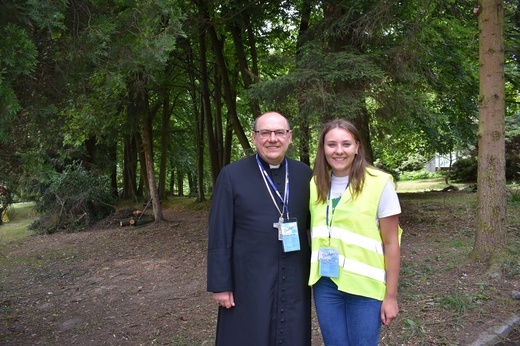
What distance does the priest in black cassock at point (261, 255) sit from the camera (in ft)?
8.14

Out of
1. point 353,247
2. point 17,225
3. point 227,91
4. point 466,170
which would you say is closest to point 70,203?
point 17,225

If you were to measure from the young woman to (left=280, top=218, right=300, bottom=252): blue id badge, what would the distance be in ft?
0.33

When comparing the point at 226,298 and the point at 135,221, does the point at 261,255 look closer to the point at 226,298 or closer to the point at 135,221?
the point at 226,298

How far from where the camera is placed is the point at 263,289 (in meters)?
2.48

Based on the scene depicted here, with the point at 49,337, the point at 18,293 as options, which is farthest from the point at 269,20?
the point at 49,337

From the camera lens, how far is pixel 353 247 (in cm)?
231

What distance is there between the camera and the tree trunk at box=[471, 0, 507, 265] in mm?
5605

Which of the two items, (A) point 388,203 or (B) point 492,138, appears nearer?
(A) point 388,203

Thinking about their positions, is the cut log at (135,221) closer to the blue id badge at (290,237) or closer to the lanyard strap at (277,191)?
the lanyard strap at (277,191)

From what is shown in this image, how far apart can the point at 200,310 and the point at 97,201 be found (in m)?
10.4

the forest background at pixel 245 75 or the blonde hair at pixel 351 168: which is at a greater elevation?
the forest background at pixel 245 75

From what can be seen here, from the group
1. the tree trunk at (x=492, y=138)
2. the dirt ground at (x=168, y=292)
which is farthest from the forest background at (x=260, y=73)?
the dirt ground at (x=168, y=292)

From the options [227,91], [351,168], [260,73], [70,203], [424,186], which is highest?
[260,73]

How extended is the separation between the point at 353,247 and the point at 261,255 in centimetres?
55
